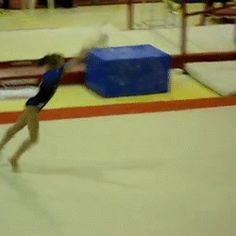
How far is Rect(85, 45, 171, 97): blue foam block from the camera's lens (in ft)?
15.3

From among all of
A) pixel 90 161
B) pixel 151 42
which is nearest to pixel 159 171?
pixel 90 161

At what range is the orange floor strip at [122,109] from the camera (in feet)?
13.2

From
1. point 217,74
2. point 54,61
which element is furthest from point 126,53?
point 54,61

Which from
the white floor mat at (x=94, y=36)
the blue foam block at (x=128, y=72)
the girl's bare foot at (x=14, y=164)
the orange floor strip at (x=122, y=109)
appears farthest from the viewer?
→ the white floor mat at (x=94, y=36)

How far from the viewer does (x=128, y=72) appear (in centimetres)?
470

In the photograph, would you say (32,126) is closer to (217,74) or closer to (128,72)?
(128,72)

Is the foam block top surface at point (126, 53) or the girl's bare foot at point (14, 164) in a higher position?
the foam block top surface at point (126, 53)

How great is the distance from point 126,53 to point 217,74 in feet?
2.14

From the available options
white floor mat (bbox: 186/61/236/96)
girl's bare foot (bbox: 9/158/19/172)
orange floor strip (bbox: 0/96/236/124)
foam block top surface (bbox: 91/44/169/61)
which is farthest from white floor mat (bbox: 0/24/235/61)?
girl's bare foot (bbox: 9/158/19/172)

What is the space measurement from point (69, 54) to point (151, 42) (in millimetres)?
814

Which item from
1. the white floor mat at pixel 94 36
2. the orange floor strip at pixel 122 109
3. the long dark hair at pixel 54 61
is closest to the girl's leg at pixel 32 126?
the long dark hair at pixel 54 61

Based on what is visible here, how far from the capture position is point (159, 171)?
328 centimetres

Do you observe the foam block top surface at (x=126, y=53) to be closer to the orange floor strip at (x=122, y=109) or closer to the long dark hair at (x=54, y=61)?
the orange floor strip at (x=122, y=109)

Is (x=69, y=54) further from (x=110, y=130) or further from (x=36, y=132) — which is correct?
(x=36, y=132)
